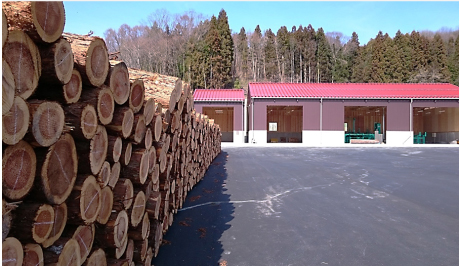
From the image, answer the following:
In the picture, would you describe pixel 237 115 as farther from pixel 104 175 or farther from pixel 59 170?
pixel 59 170

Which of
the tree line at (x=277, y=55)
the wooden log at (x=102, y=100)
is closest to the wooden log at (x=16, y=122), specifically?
the wooden log at (x=102, y=100)

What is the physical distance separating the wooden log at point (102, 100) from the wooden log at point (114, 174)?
444 millimetres

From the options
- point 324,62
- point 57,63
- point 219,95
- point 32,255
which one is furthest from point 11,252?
point 324,62

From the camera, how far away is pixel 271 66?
189 feet

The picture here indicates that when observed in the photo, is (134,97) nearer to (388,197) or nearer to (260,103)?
(388,197)

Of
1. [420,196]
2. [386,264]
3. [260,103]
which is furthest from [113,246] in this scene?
[260,103]

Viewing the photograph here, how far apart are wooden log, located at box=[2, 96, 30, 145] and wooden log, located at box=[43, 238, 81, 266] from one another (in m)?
0.73

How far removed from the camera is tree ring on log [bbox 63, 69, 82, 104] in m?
1.89

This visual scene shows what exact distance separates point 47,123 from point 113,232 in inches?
44.5

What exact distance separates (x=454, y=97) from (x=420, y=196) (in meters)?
22.0

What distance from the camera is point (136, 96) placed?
9.34ft

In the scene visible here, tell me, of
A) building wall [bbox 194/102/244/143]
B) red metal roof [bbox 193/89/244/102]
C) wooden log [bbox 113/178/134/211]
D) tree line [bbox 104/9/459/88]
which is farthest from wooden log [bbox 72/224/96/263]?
tree line [bbox 104/9/459/88]

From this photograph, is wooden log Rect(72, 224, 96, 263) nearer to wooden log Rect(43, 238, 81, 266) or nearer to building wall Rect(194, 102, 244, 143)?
wooden log Rect(43, 238, 81, 266)

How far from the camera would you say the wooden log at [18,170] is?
1464mm
